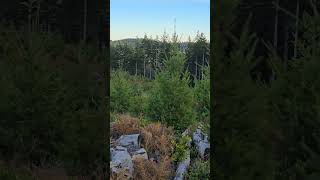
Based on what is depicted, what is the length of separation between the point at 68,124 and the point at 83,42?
123 centimetres

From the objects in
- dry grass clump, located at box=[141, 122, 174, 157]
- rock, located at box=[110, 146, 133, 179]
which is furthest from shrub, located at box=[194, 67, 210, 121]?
rock, located at box=[110, 146, 133, 179]

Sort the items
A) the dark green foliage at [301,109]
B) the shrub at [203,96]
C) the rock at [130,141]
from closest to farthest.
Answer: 1. the dark green foliage at [301,109]
2. the shrub at [203,96]
3. the rock at [130,141]

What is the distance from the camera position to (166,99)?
7.39 meters

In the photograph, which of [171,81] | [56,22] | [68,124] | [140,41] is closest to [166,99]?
[171,81]

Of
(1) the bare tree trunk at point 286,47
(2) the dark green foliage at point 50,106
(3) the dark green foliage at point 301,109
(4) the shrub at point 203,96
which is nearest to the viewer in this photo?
(3) the dark green foliage at point 301,109

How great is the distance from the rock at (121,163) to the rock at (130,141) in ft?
0.30

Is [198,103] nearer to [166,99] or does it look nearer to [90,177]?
[166,99]

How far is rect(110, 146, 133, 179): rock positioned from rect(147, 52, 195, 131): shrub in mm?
757

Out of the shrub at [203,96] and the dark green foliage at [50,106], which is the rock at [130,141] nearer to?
the dark green foliage at [50,106]

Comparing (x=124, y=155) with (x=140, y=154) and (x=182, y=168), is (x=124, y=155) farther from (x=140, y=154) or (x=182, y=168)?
(x=182, y=168)

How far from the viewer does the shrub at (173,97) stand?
23.1ft

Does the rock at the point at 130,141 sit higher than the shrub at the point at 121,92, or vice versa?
the shrub at the point at 121,92

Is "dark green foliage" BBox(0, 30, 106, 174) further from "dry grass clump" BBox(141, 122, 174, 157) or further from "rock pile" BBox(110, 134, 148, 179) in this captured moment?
"dry grass clump" BBox(141, 122, 174, 157)

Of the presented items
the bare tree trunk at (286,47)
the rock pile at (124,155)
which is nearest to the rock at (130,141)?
the rock pile at (124,155)
